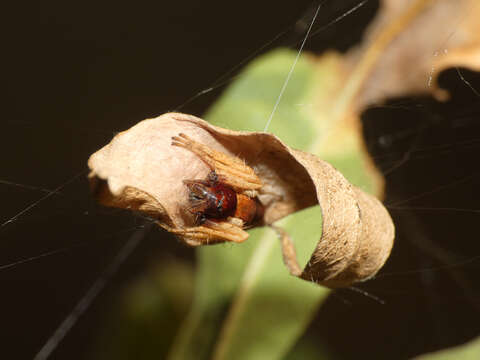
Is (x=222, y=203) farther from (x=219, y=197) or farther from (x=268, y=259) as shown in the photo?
(x=268, y=259)

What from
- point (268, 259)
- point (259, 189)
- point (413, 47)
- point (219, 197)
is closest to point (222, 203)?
A: point (219, 197)

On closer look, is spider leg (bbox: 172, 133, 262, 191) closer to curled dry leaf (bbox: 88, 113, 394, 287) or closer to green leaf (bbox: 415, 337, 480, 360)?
curled dry leaf (bbox: 88, 113, 394, 287)

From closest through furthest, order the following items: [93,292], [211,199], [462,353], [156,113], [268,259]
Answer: [211,199]
[462,353]
[268,259]
[156,113]
[93,292]

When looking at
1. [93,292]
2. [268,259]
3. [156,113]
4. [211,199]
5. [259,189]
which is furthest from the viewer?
[93,292]

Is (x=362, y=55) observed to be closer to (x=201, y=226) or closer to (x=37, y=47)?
(x=201, y=226)

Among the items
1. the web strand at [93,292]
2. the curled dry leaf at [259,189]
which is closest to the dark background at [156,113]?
the web strand at [93,292]

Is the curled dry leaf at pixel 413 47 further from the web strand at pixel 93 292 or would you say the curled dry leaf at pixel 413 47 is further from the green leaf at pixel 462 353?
the web strand at pixel 93 292

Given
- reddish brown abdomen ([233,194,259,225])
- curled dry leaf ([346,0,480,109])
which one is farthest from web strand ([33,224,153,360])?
curled dry leaf ([346,0,480,109])
